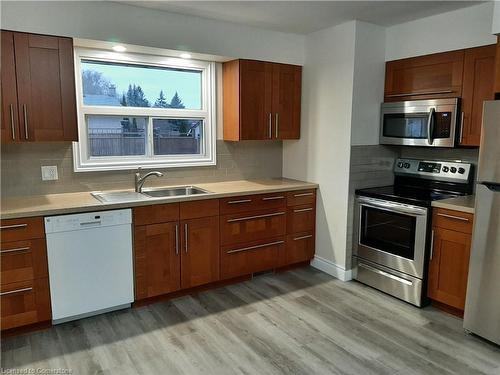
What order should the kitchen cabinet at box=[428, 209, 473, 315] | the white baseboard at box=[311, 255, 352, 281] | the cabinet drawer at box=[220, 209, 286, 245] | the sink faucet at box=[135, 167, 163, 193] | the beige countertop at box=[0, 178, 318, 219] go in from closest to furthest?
the beige countertop at box=[0, 178, 318, 219], the kitchen cabinet at box=[428, 209, 473, 315], the sink faucet at box=[135, 167, 163, 193], the cabinet drawer at box=[220, 209, 286, 245], the white baseboard at box=[311, 255, 352, 281]

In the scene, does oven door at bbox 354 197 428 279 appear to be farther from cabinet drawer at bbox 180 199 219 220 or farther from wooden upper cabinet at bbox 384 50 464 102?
cabinet drawer at bbox 180 199 219 220

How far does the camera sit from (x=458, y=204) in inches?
113

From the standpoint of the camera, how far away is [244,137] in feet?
11.9

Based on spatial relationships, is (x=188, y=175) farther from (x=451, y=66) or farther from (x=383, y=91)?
(x=451, y=66)

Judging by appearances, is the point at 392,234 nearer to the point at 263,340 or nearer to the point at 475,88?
the point at 475,88

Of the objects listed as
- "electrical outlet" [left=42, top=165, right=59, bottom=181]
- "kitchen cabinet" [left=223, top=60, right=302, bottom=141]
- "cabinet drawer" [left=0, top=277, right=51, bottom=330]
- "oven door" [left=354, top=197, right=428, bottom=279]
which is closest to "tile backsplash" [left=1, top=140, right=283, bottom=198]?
"electrical outlet" [left=42, top=165, right=59, bottom=181]

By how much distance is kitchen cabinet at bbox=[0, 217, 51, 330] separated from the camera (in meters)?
2.49

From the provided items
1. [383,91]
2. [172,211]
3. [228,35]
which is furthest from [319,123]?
[172,211]

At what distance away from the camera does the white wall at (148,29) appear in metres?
2.70

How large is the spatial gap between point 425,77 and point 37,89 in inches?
121

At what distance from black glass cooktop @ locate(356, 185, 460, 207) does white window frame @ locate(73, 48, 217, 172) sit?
1.57m

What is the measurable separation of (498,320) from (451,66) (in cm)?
195

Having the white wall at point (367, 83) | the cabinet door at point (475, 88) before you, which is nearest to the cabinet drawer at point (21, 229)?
the white wall at point (367, 83)

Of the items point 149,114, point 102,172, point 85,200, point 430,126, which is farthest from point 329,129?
point 85,200
